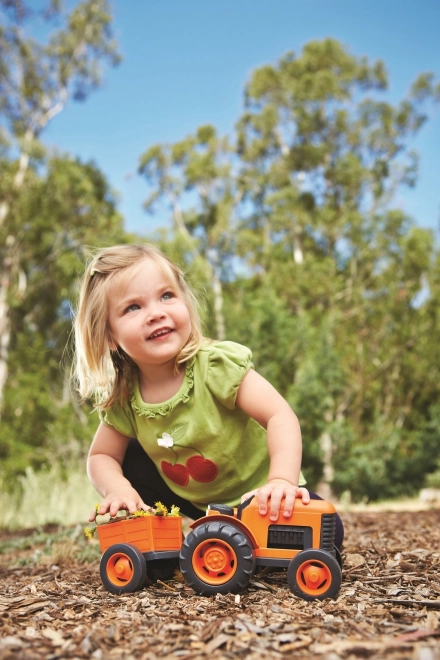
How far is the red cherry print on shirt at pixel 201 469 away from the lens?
2.42 metres

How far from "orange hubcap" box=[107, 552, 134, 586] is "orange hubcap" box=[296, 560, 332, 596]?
1.99ft

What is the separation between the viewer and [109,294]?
2430 millimetres

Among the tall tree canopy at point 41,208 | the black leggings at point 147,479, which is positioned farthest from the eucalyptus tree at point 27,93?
the black leggings at point 147,479

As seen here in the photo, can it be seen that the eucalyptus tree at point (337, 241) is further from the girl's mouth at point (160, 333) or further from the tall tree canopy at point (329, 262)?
the girl's mouth at point (160, 333)

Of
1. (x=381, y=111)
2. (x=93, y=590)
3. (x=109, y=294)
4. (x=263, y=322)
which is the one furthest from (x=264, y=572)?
(x=381, y=111)

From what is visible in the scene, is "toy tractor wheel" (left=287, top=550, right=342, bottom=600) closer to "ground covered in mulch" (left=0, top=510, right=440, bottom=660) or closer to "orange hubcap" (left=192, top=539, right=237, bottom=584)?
"ground covered in mulch" (left=0, top=510, right=440, bottom=660)

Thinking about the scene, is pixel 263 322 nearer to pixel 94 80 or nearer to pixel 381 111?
pixel 94 80

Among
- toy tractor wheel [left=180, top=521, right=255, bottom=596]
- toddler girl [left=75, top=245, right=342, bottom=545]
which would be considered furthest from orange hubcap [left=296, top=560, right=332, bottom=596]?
toddler girl [left=75, top=245, right=342, bottom=545]

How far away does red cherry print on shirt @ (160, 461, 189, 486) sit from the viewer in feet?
8.13

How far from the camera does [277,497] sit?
1890 mm

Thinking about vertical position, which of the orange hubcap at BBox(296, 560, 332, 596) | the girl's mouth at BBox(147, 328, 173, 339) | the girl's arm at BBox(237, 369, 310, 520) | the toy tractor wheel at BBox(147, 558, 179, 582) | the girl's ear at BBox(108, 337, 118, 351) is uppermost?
the girl's mouth at BBox(147, 328, 173, 339)

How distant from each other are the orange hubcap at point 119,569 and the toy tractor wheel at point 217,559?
26cm

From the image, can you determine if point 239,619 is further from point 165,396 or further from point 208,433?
point 165,396

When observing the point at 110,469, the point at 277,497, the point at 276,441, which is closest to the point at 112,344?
the point at 110,469
